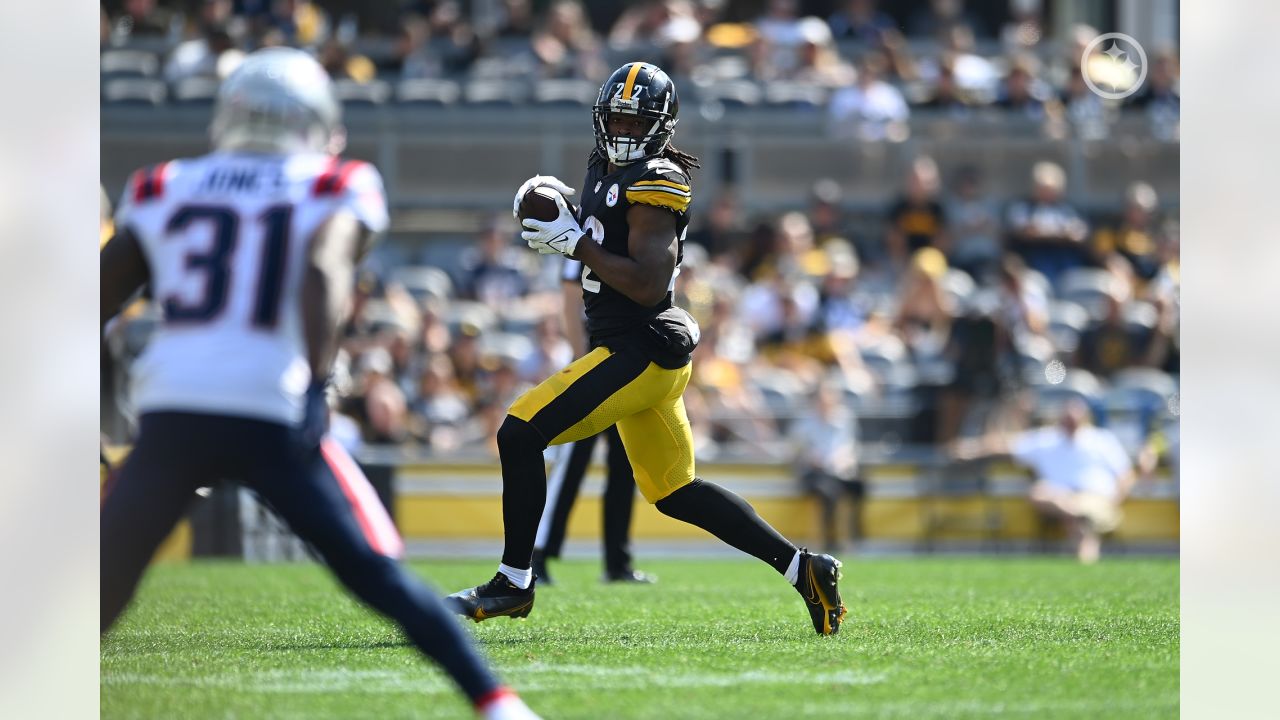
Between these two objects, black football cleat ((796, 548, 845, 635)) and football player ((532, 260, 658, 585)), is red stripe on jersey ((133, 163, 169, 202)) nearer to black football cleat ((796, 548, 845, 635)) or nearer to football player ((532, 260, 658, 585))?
black football cleat ((796, 548, 845, 635))

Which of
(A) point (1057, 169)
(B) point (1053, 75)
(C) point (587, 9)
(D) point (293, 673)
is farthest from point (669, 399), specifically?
(C) point (587, 9)

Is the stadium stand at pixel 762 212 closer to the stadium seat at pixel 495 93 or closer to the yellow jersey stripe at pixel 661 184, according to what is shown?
the stadium seat at pixel 495 93

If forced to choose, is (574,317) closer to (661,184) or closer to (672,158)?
(672,158)

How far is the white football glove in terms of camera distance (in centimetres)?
538

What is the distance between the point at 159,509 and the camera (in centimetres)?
388

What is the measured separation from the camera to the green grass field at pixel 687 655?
4.30 meters

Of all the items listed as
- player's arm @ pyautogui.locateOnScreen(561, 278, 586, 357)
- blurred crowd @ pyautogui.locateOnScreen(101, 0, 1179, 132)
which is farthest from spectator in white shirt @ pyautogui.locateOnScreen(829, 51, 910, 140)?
player's arm @ pyautogui.locateOnScreen(561, 278, 586, 357)

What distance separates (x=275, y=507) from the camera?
388 cm

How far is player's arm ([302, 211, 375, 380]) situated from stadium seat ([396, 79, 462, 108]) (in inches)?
435

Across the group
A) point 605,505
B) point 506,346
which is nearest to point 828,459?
point 506,346

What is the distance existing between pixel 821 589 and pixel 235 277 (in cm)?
249
